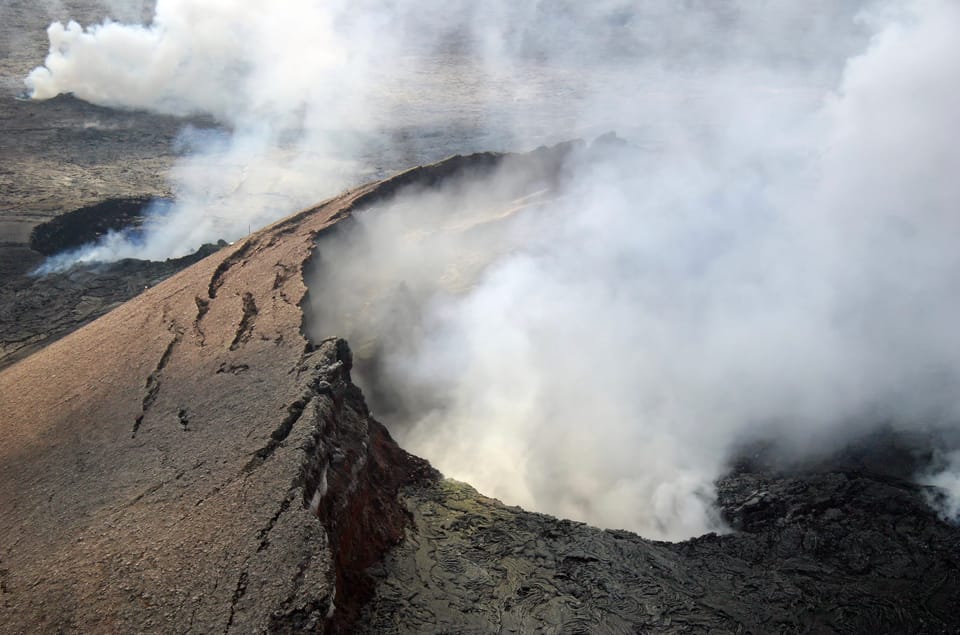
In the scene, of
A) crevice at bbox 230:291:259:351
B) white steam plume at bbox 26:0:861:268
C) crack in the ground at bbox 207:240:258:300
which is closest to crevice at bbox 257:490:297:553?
crevice at bbox 230:291:259:351

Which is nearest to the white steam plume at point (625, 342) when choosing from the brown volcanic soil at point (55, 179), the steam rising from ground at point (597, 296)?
the steam rising from ground at point (597, 296)

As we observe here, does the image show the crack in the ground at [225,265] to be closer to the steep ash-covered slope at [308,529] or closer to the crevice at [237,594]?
the steep ash-covered slope at [308,529]

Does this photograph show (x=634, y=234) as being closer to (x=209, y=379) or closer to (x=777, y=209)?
(x=777, y=209)

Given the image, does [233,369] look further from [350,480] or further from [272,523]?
[272,523]

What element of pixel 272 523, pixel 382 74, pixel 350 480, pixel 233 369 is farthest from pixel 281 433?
pixel 382 74

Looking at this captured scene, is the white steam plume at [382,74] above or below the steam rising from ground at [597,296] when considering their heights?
above

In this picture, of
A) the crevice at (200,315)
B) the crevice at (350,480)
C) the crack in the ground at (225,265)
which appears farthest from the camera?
the crack in the ground at (225,265)
